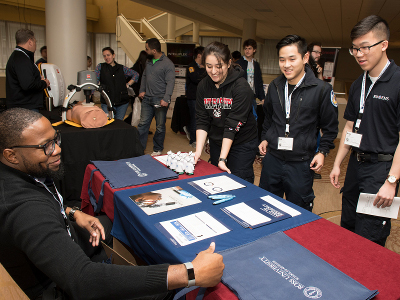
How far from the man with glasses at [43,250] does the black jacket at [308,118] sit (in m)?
1.00

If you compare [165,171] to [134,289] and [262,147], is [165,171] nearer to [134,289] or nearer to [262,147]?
[262,147]

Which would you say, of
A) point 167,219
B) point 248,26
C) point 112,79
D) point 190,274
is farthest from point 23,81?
point 248,26

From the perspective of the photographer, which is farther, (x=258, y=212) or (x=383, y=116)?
(x=383, y=116)

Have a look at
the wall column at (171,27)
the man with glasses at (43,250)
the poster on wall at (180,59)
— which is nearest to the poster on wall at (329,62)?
the poster on wall at (180,59)

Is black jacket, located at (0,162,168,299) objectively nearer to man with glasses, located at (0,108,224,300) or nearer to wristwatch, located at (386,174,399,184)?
man with glasses, located at (0,108,224,300)

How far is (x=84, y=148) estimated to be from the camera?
8.74 ft

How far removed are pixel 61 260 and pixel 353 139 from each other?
59.2 inches

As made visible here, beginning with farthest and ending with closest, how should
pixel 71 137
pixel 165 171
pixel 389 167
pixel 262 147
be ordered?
pixel 71 137 < pixel 262 147 < pixel 165 171 < pixel 389 167

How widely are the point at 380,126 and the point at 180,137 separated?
4674mm

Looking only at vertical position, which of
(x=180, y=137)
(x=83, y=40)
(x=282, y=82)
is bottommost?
(x=180, y=137)

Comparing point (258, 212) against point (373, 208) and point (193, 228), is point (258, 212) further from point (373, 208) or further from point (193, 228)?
point (373, 208)

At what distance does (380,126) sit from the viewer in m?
1.53

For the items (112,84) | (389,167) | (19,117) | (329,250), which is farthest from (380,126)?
(112,84)

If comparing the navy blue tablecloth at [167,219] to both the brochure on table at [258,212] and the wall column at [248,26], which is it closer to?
the brochure on table at [258,212]
